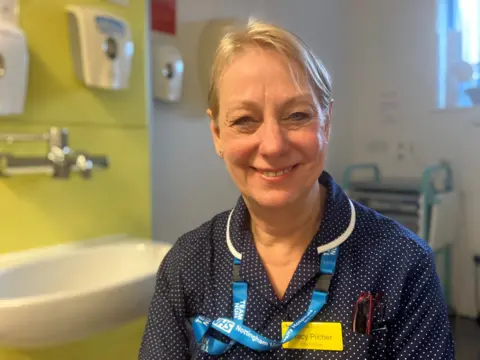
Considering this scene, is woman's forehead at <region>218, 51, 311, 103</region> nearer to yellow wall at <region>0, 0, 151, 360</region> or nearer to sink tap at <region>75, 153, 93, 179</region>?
sink tap at <region>75, 153, 93, 179</region>

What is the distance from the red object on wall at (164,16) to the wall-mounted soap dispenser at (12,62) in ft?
2.17

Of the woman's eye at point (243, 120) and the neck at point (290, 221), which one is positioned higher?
the woman's eye at point (243, 120)

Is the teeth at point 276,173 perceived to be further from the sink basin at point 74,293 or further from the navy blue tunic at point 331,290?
the sink basin at point 74,293

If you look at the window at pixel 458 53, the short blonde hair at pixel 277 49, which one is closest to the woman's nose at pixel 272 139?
the short blonde hair at pixel 277 49

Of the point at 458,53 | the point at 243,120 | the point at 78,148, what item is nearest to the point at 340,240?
the point at 243,120

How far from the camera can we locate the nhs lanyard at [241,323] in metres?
0.86

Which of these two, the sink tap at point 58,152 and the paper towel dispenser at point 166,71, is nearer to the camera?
the sink tap at point 58,152

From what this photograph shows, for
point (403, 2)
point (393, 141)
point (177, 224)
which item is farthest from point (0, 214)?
point (403, 2)

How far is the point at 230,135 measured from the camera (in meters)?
0.91

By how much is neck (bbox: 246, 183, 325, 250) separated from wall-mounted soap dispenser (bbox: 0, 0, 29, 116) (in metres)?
0.62

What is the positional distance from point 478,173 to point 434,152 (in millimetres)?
262

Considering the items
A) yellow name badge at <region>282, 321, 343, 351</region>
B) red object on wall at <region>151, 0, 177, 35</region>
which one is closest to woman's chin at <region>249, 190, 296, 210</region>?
yellow name badge at <region>282, 321, 343, 351</region>

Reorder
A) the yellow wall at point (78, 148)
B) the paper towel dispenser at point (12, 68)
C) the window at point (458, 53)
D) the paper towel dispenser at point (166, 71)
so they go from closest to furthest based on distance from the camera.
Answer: the paper towel dispenser at point (12, 68), the yellow wall at point (78, 148), the paper towel dispenser at point (166, 71), the window at point (458, 53)

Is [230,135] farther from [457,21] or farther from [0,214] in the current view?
[457,21]
